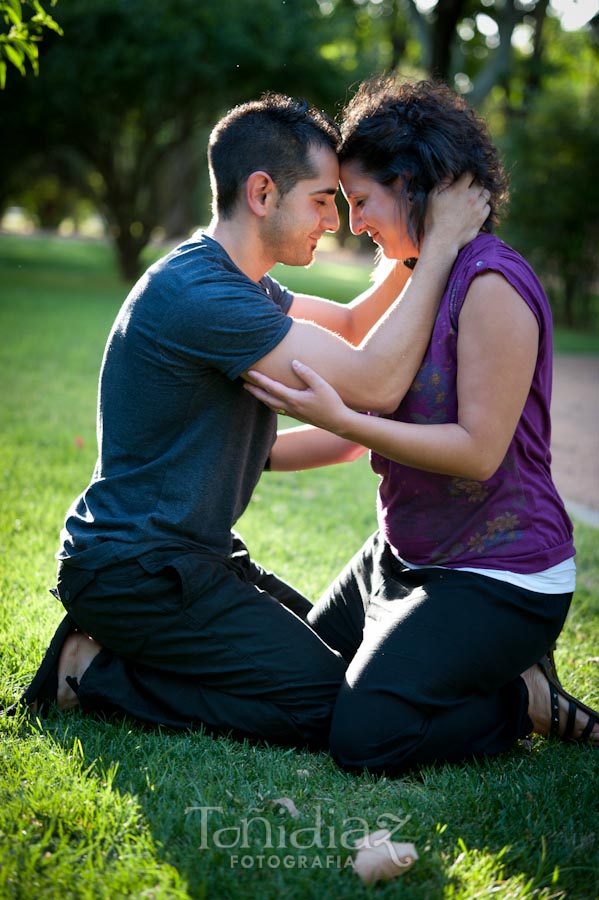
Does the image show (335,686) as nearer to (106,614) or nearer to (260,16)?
(106,614)

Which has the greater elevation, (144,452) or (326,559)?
(144,452)

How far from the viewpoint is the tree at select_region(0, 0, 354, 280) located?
16.5 metres

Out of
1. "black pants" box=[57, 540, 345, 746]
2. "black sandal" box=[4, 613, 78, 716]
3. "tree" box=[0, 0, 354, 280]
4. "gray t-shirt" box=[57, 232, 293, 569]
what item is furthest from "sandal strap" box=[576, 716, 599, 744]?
"tree" box=[0, 0, 354, 280]

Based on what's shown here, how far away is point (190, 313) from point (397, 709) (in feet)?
4.49

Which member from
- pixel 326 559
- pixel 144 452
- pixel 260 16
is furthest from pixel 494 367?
pixel 260 16

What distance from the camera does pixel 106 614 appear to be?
2906mm

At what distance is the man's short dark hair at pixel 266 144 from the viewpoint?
3029mm

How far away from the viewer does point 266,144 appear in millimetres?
3029

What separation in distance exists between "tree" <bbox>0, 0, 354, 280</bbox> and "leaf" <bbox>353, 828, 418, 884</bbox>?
16.5 meters

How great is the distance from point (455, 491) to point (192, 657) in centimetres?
101

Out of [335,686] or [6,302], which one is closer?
[335,686]

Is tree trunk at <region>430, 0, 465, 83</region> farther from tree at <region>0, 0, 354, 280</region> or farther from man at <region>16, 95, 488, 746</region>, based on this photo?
man at <region>16, 95, 488, 746</region>

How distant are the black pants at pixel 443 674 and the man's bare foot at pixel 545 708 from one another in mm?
49

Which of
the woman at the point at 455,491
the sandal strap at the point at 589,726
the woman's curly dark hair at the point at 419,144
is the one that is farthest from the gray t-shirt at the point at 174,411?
the sandal strap at the point at 589,726
